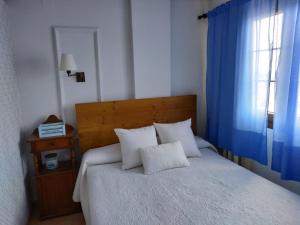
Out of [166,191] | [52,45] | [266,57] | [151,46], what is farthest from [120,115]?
[266,57]

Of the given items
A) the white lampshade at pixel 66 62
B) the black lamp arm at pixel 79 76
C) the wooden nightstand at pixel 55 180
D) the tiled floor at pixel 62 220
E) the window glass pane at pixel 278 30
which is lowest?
the tiled floor at pixel 62 220

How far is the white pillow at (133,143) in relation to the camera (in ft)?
7.18

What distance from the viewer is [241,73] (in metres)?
2.23

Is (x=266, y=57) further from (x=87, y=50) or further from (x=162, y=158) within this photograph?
(x=87, y=50)

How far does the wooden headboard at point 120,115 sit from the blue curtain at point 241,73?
0.47 metres

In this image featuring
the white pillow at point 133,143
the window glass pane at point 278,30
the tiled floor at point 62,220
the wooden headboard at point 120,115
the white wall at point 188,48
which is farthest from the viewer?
the white wall at point 188,48

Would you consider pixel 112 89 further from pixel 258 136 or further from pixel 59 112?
pixel 258 136

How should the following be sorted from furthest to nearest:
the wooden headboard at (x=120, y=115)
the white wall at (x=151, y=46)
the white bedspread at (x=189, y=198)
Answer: the white wall at (x=151, y=46)
the wooden headboard at (x=120, y=115)
the white bedspread at (x=189, y=198)

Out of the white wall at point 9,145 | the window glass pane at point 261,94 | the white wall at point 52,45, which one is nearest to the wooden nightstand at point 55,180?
the white wall at point 9,145

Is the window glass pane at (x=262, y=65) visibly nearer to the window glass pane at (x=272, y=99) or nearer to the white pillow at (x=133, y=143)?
the window glass pane at (x=272, y=99)

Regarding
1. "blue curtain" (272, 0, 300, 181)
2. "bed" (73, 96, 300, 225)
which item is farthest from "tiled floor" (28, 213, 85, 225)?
"blue curtain" (272, 0, 300, 181)

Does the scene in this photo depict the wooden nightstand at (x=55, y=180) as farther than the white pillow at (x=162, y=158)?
Yes

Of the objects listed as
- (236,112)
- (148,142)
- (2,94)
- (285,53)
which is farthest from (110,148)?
(285,53)

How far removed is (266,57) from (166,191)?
1.45m
